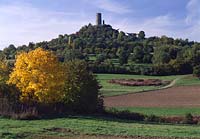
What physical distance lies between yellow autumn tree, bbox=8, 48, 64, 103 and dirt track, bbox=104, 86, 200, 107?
59.2ft

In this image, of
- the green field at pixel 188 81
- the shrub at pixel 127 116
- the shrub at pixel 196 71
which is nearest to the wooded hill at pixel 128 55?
the shrub at pixel 196 71

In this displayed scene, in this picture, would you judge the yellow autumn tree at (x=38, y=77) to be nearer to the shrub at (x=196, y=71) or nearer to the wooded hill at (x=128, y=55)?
the wooded hill at (x=128, y=55)

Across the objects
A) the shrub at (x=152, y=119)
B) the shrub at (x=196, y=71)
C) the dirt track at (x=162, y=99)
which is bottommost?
the shrub at (x=152, y=119)

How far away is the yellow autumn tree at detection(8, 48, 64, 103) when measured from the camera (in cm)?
3956

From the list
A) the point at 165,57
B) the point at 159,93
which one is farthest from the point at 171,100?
the point at 165,57

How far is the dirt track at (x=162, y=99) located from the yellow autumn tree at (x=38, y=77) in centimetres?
1805

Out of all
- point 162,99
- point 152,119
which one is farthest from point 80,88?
point 162,99

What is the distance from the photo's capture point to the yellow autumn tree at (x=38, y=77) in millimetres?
39562

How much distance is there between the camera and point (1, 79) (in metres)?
42.0

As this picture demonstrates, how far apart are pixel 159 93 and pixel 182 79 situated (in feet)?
69.1

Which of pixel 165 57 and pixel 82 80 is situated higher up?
pixel 165 57

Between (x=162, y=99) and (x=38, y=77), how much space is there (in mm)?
30722

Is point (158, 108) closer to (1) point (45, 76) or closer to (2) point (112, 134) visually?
(1) point (45, 76)

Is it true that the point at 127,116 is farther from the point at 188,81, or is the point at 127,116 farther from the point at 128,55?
the point at 128,55
